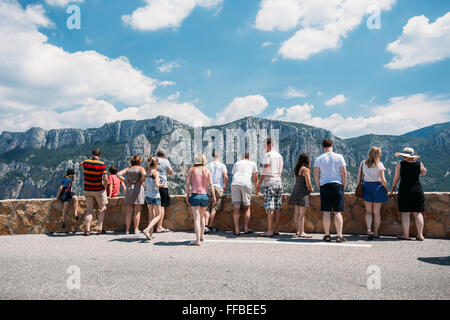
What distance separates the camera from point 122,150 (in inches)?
6442

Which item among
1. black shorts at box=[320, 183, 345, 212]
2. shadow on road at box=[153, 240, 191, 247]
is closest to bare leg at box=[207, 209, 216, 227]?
shadow on road at box=[153, 240, 191, 247]

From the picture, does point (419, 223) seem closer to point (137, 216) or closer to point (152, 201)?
point (152, 201)

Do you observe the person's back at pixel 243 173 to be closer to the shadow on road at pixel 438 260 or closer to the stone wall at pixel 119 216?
the stone wall at pixel 119 216

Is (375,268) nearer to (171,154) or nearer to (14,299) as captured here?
(14,299)

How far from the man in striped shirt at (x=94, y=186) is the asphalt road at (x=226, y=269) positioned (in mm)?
912

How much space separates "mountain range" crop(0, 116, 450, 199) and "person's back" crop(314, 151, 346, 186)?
4702 inches

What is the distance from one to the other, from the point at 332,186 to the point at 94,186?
5.53 m

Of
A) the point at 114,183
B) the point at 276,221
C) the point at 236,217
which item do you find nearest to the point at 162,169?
the point at 236,217

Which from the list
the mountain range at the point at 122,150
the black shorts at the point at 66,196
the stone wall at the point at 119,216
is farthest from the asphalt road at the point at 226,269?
the mountain range at the point at 122,150
